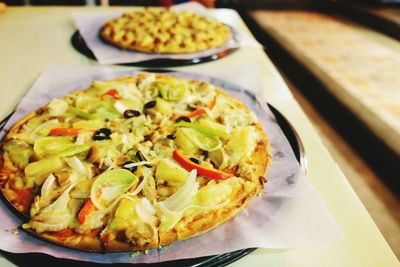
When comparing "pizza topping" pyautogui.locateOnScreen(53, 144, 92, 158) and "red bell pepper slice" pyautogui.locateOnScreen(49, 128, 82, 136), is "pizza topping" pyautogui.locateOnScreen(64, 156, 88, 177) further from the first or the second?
"red bell pepper slice" pyautogui.locateOnScreen(49, 128, 82, 136)

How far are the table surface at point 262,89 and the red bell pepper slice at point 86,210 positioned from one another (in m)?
0.17

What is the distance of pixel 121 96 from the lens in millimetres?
1414

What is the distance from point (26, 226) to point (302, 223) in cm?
63

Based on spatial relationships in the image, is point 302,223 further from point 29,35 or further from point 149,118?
point 29,35

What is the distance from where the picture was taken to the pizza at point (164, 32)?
189 centimetres

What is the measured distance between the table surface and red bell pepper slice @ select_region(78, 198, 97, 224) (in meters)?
0.17

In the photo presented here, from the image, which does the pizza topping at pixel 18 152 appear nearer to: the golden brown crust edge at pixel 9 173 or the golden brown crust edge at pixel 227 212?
the golden brown crust edge at pixel 9 173

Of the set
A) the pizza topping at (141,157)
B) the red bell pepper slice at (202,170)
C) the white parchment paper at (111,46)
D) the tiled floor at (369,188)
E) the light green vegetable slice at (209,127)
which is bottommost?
the tiled floor at (369,188)

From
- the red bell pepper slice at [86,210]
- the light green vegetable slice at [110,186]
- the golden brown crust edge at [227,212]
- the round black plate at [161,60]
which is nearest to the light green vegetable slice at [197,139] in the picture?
the golden brown crust edge at [227,212]

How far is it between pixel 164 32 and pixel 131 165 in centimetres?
115

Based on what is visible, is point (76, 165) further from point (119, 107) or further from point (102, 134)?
point (119, 107)

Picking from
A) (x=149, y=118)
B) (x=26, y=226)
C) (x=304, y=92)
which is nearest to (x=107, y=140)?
(x=149, y=118)

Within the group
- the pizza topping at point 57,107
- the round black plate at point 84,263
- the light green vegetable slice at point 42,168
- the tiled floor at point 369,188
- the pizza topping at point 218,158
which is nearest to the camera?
the round black plate at point 84,263

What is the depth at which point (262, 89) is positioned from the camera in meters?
1.60
